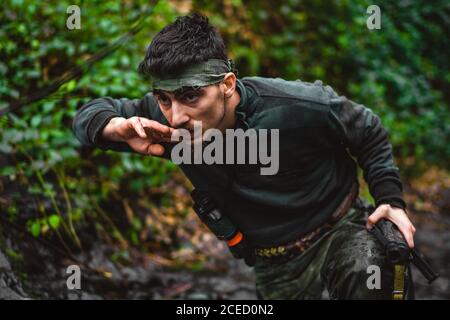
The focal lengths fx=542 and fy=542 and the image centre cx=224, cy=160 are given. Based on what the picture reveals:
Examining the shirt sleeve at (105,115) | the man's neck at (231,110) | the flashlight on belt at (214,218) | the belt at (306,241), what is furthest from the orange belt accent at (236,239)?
the shirt sleeve at (105,115)

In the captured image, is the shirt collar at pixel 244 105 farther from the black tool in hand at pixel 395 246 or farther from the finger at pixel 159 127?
the black tool in hand at pixel 395 246

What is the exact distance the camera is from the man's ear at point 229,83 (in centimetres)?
251

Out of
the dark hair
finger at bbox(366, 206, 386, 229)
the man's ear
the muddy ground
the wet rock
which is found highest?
the dark hair

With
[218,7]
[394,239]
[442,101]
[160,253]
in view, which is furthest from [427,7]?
[394,239]

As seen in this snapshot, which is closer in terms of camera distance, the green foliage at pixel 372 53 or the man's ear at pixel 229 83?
the man's ear at pixel 229 83

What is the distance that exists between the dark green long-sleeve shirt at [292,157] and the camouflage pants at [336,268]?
0.43 ft

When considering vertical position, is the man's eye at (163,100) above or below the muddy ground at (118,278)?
above

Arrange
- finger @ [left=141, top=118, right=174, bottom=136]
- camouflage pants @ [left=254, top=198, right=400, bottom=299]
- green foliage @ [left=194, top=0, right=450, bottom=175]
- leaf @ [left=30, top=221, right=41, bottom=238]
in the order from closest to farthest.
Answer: finger @ [left=141, top=118, right=174, bottom=136] → camouflage pants @ [left=254, top=198, right=400, bottom=299] → leaf @ [left=30, top=221, right=41, bottom=238] → green foliage @ [left=194, top=0, right=450, bottom=175]

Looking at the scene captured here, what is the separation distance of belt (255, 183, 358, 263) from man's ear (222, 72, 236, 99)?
88cm

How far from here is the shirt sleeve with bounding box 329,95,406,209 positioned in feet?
8.63

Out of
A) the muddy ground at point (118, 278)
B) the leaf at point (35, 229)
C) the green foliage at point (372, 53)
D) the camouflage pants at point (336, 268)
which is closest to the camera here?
the camouflage pants at point (336, 268)

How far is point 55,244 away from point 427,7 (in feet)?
17.9

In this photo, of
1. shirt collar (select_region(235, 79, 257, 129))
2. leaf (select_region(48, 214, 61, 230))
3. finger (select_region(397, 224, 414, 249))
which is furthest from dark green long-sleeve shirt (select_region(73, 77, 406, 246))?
leaf (select_region(48, 214, 61, 230))

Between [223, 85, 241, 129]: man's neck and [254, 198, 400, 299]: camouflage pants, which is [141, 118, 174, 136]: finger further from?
[254, 198, 400, 299]: camouflage pants
